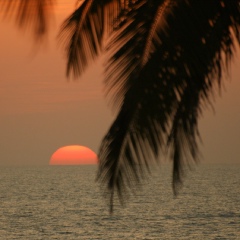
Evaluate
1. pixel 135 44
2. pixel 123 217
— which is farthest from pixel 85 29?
pixel 123 217

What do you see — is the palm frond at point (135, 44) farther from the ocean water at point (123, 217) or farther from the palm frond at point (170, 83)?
the ocean water at point (123, 217)

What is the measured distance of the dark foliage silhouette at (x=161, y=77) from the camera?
6.57 meters

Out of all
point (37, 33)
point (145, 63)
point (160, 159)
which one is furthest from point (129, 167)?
point (37, 33)

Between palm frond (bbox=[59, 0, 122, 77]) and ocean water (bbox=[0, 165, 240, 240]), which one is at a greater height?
palm frond (bbox=[59, 0, 122, 77])

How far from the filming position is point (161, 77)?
660 centimetres

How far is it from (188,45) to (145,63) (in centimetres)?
45

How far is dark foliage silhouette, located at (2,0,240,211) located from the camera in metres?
6.57

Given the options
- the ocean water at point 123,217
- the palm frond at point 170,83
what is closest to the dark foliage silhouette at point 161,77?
the palm frond at point 170,83

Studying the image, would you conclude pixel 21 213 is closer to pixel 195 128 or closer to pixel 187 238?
pixel 187 238

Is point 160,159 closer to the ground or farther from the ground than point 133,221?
farther from the ground

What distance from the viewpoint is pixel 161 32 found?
22.1 feet

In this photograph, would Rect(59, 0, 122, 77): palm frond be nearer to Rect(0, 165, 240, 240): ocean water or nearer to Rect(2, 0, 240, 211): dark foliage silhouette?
Rect(2, 0, 240, 211): dark foliage silhouette

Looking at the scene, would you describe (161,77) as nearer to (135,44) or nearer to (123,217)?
(135,44)

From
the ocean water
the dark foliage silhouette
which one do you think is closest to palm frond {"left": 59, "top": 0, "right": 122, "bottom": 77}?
the dark foliage silhouette
